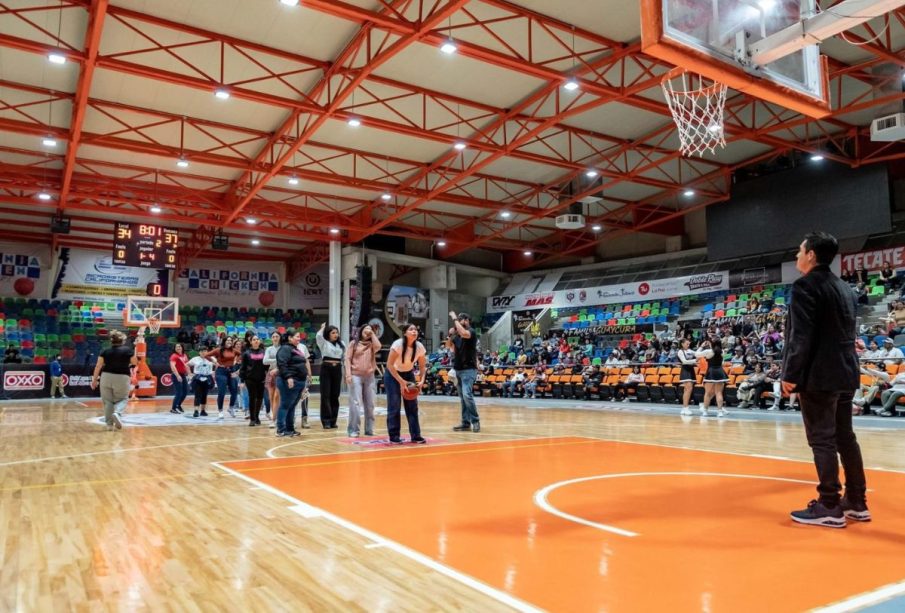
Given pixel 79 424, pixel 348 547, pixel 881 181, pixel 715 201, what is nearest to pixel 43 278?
pixel 79 424

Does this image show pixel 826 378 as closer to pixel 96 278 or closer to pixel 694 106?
pixel 694 106

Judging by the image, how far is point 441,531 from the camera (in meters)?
3.65

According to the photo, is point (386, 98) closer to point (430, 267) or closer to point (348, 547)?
point (348, 547)

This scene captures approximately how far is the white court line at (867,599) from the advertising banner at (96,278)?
30.7 metres

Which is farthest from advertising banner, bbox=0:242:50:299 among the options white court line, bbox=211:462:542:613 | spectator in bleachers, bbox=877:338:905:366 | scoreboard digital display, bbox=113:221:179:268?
spectator in bleachers, bbox=877:338:905:366

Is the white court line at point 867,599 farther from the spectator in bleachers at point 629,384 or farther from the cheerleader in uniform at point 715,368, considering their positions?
the spectator in bleachers at point 629,384

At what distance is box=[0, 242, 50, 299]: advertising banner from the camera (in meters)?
28.5

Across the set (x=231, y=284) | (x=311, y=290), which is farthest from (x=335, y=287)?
(x=231, y=284)

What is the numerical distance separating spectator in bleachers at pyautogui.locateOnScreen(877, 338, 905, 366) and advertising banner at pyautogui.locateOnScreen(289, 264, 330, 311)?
26908 mm

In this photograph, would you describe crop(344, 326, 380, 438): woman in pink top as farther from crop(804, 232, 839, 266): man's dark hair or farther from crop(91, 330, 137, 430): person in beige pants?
crop(804, 232, 839, 266): man's dark hair

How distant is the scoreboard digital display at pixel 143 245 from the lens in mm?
20953

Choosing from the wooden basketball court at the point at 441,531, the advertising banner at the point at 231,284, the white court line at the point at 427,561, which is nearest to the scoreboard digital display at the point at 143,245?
the advertising banner at the point at 231,284

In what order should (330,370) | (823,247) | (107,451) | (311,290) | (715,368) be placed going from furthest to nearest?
(311,290)
(715,368)
(330,370)
(107,451)
(823,247)

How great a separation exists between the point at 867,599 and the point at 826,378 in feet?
5.11
